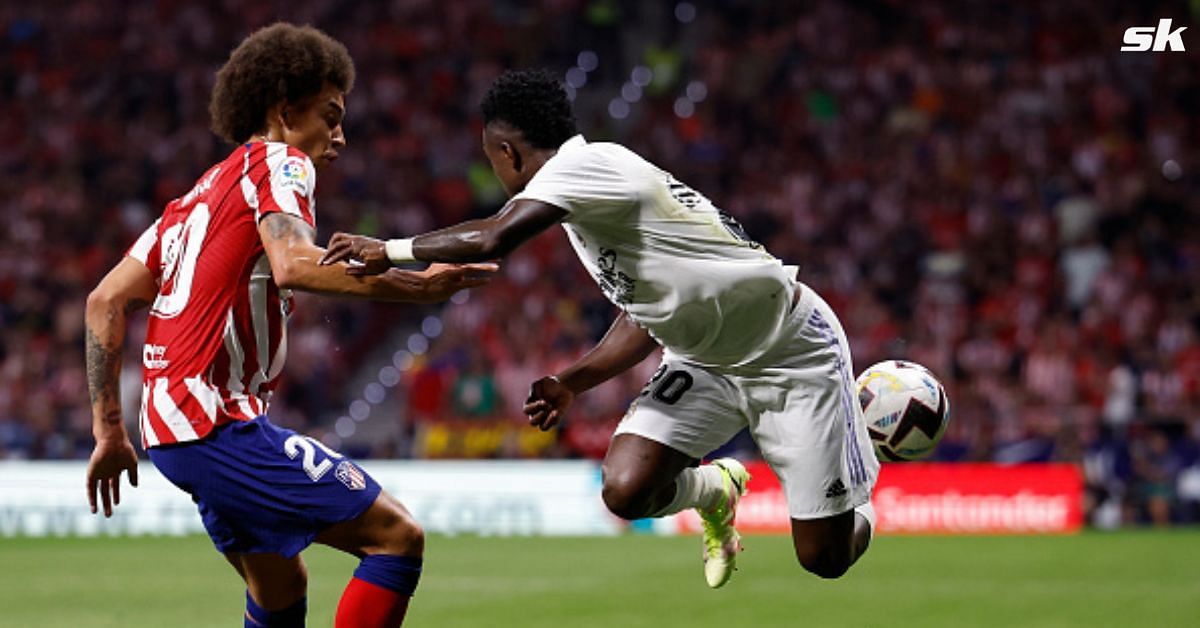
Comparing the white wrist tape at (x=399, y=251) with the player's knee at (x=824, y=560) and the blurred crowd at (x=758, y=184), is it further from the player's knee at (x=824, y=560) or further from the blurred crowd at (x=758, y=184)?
the blurred crowd at (x=758, y=184)

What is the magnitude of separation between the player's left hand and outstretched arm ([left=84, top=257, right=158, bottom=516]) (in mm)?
772

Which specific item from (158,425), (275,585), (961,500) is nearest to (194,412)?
(158,425)

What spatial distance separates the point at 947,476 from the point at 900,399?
9.22 meters

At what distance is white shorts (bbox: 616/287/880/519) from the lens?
261 inches

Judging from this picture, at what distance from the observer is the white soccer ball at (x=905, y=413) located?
7.31 metres

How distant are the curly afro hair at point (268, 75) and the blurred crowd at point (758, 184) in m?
11.9

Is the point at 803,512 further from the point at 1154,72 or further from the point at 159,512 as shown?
the point at 1154,72

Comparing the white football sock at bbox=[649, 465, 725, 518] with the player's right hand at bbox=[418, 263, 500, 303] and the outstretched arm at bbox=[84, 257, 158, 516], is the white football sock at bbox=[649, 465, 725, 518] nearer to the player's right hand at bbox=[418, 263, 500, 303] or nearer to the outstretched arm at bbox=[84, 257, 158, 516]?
the player's right hand at bbox=[418, 263, 500, 303]

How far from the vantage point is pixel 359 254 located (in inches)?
199

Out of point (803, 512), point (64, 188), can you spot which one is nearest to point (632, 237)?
point (803, 512)

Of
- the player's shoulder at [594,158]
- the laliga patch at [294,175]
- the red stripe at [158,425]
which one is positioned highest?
the laliga patch at [294,175]

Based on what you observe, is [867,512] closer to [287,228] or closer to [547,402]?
[547,402]

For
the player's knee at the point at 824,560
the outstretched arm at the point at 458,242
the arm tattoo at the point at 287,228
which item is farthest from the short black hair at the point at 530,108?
the player's knee at the point at 824,560

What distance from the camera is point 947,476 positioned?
53.3 ft
